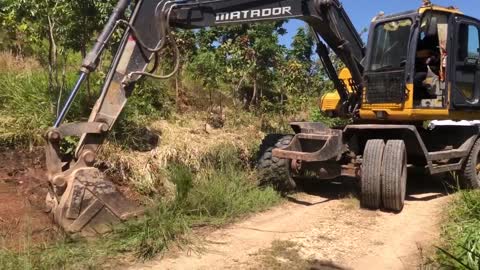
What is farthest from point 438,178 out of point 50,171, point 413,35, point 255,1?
point 50,171

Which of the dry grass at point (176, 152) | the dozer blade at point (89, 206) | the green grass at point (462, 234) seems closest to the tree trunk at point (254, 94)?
the dry grass at point (176, 152)

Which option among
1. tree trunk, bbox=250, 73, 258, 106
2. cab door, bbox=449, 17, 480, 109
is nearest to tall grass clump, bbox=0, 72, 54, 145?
tree trunk, bbox=250, 73, 258, 106

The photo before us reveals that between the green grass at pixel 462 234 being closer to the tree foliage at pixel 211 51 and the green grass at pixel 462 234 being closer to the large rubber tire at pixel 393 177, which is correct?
the large rubber tire at pixel 393 177

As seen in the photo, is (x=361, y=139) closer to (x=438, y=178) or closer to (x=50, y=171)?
(x=438, y=178)

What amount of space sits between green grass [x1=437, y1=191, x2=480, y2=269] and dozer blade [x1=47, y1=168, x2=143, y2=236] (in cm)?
333

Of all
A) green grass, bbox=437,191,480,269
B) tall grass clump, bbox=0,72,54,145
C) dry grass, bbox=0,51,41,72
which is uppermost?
dry grass, bbox=0,51,41,72

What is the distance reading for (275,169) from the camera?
8352mm

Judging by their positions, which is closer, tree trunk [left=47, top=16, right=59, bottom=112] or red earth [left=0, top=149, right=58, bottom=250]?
red earth [left=0, top=149, right=58, bottom=250]

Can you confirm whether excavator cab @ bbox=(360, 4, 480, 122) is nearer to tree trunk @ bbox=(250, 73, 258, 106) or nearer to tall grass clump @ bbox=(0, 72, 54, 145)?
tall grass clump @ bbox=(0, 72, 54, 145)

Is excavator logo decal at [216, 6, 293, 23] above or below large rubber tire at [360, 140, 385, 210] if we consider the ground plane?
above

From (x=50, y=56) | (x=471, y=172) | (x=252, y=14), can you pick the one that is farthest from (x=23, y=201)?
(x=471, y=172)

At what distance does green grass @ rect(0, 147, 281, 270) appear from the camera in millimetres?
5027

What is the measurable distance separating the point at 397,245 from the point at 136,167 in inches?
159

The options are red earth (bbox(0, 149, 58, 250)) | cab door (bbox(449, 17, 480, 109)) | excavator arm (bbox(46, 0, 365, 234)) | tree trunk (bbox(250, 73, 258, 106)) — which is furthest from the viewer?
tree trunk (bbox(250, 73, 258, 106))
